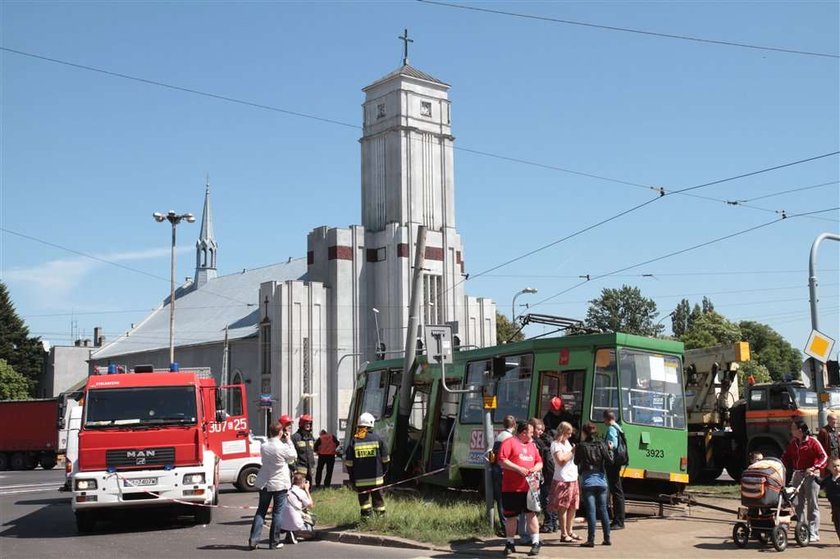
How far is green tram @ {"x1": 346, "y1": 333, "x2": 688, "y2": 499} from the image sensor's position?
16.3 meters

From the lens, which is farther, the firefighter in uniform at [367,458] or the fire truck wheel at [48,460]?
the fire truck wheel at [48,460]

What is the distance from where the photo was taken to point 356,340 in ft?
214

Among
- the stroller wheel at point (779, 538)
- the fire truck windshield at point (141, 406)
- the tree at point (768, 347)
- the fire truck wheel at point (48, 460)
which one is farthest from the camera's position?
the tree at point (768, 347)

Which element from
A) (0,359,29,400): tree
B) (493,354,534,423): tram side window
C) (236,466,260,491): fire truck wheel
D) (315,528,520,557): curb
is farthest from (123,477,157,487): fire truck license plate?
(0,359,29,400): tree

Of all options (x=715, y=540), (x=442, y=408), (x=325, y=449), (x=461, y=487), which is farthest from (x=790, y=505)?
(x=325, y=449)

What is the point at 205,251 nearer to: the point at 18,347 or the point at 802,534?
the point at 18,347

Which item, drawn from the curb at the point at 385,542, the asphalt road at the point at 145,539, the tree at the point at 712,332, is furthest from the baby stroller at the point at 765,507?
the tree at the point at 712,332

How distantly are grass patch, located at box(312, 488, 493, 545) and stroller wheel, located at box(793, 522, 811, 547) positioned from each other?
4.11m

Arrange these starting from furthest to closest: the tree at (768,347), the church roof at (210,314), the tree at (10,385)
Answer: the tree at (768,347), the tree at (10,385), the church roof at (210,314)

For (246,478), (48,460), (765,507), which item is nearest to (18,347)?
(48,460)

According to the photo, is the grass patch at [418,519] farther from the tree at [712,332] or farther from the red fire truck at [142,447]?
the tree at [712,332]

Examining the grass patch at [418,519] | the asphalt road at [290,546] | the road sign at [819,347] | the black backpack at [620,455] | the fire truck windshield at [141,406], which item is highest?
the road sign at [819,347]

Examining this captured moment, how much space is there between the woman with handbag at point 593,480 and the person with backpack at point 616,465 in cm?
40

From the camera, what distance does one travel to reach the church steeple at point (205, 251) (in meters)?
89.7
